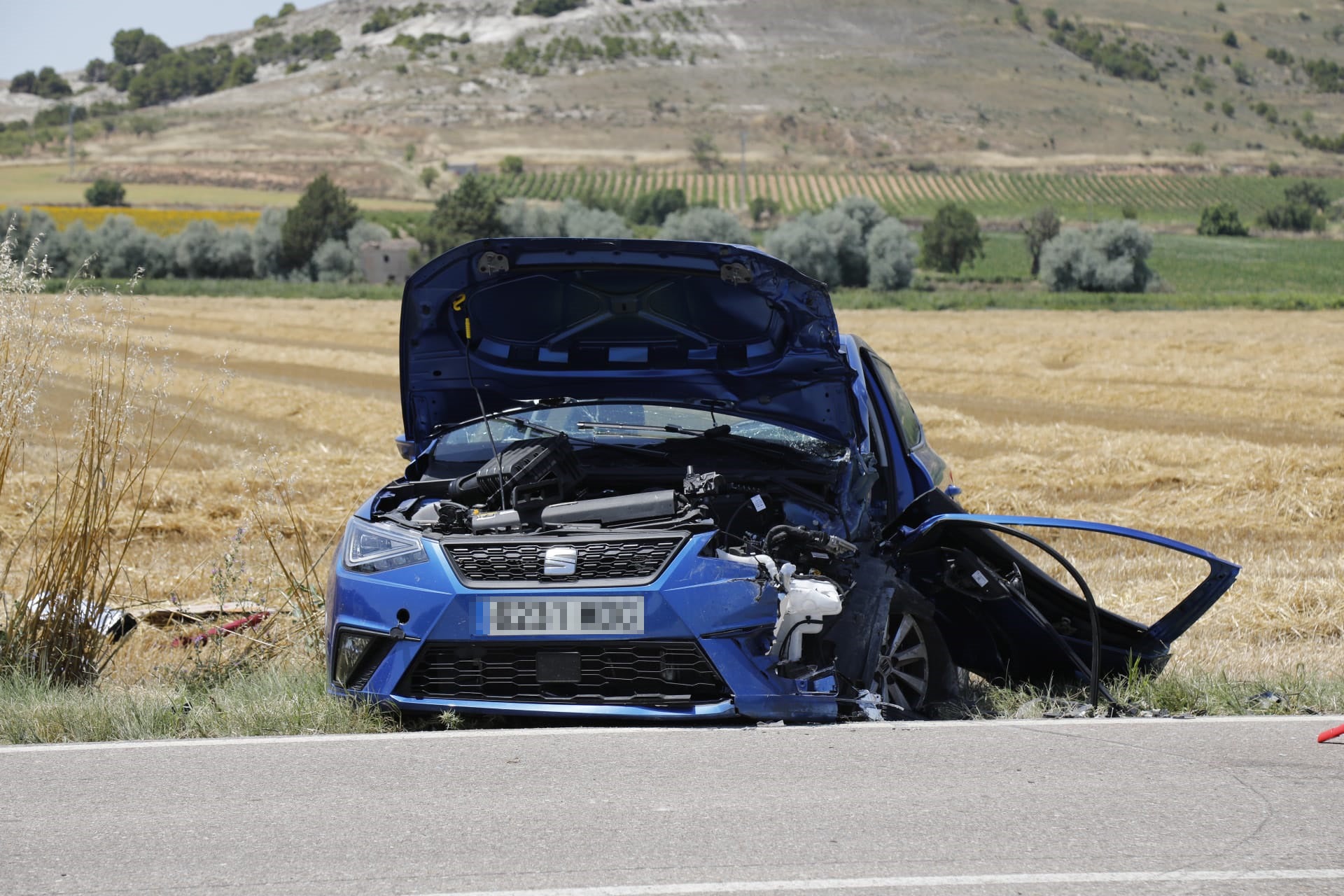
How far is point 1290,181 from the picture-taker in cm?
14938

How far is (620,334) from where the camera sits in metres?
6.70

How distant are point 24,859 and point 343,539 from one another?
2.05m

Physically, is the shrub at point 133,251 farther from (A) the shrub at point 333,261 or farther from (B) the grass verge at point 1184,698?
(B) the grass verge at point 1184,698

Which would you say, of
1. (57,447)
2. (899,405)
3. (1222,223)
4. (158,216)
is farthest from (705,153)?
(57,447)

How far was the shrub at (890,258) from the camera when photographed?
6775 cm

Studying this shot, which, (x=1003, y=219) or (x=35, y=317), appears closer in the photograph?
(x=35, y=317)

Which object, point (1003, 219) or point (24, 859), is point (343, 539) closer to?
point (24, 859)

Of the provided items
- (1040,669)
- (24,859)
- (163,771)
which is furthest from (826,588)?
(24,859)

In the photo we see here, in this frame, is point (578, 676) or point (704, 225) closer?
point (578, 676)

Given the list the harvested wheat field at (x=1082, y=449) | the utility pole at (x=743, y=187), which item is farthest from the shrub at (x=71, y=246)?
the utility pole at (x=743, y=187)

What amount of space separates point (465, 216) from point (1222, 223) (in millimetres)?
58808

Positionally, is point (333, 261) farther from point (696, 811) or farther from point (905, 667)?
point (696, 811)

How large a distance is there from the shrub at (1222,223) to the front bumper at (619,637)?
11437 cm

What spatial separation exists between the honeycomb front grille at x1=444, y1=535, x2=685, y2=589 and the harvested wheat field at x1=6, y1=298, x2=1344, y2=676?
2.07m
